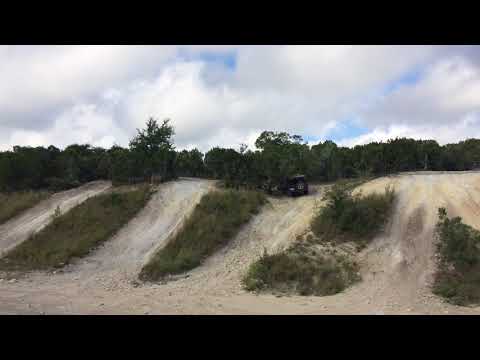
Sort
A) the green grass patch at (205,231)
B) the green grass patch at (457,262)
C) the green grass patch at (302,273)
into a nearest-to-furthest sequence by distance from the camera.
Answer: the green grass patch at (457,262) → the green grass patch at (302,273) → the green grass patch at (205,231)

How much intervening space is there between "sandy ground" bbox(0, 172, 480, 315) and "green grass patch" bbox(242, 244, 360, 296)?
0.43 m

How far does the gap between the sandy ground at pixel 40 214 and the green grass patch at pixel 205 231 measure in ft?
24.4

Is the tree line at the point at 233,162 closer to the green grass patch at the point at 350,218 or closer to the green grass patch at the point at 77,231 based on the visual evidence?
the green grass patch at the point at 77,231

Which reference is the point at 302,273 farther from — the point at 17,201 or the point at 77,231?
the point at 17,201

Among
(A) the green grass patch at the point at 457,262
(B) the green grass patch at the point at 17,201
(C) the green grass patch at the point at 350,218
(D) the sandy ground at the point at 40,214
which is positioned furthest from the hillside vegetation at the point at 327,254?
(B) the green grass patch at the point at 17,201

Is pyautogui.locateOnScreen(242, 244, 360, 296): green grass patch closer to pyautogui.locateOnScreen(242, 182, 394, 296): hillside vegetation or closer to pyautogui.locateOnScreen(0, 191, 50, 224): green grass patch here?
pyautogui.locateOnScreen(242, 182, 394, 296): hillside vegetation

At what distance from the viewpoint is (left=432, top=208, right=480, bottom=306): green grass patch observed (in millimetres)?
10922

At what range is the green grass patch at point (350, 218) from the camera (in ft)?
49.8

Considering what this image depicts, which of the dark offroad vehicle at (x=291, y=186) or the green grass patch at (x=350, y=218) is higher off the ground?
the dark offroad vehicle at (x=291, y=186)

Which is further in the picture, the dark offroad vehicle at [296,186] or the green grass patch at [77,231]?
the dark offroad vehicle at [296,186]

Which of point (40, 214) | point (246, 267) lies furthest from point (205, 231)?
point (40, 214)
